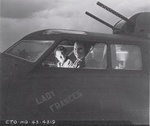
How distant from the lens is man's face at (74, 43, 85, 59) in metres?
6.11

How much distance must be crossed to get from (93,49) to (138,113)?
1.53 meters

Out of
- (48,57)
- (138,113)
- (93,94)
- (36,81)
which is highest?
(48,57)

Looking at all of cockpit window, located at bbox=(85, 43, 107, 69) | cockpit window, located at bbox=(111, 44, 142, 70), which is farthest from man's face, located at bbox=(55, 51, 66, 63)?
cockpit window, located at bbox=(111, 44, 142, 70)

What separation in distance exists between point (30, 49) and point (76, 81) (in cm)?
109

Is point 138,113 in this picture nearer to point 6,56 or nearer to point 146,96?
point 146,96

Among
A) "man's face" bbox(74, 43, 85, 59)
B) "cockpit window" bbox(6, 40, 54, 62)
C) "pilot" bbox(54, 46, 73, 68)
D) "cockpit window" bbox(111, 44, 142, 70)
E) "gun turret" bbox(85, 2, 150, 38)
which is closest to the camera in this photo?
"cockpit window" bbox(6, 40, 54, 62)

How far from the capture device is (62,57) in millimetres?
6055

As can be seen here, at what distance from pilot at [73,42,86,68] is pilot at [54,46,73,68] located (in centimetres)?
14

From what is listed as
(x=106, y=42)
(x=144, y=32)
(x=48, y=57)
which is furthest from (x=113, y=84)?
(x=144, y=32)

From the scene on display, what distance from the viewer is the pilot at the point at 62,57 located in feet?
19.7

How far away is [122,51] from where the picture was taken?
639cm

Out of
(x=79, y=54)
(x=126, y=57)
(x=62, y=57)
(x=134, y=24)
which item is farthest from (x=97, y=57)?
(x=134, y=24)

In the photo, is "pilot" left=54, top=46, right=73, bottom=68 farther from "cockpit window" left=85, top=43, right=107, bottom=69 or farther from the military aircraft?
"cockpit window" left=85, top=43, right=107, bottom=69

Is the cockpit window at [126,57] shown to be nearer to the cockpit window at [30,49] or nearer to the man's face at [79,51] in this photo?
the man's face at [79,51]
